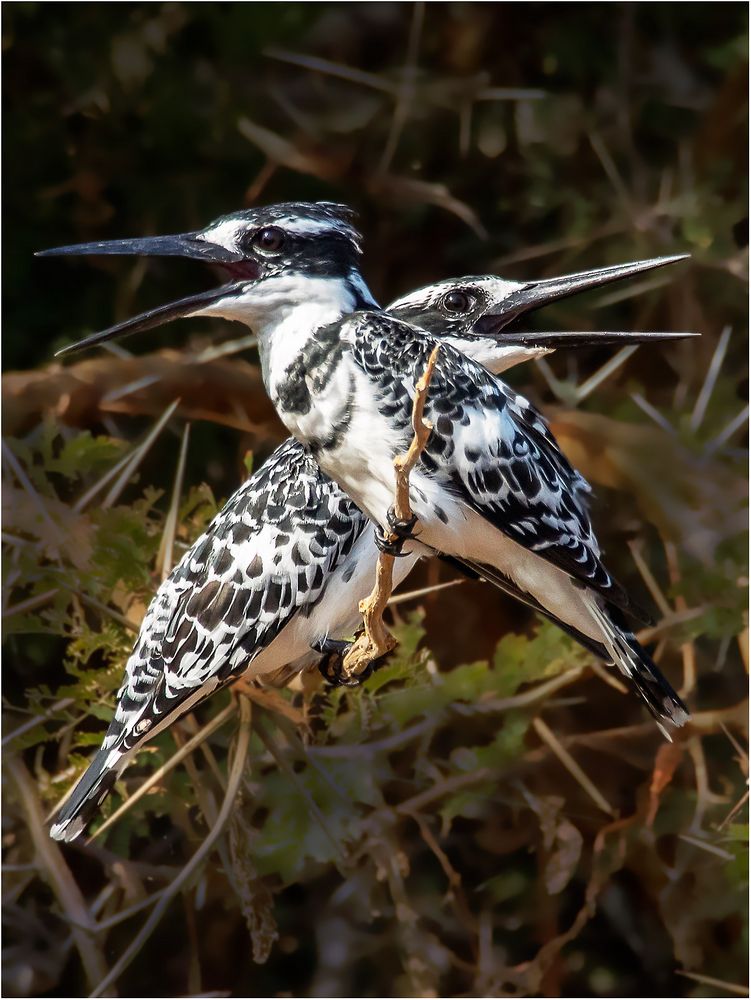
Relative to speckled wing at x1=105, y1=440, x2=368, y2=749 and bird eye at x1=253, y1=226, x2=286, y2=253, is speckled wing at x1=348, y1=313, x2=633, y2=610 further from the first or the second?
speckled wing at x1=105, y1=440, x2=368, y2=749

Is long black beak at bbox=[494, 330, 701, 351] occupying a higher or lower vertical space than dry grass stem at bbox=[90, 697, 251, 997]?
higher

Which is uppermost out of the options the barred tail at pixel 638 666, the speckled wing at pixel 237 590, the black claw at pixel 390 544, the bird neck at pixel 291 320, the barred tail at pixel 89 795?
the bird neck at pixel 291 320

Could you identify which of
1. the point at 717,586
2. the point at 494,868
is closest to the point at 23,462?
the point at 717,586

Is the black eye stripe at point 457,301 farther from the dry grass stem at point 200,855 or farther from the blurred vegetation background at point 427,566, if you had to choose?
the dry grass stem at point 200,855

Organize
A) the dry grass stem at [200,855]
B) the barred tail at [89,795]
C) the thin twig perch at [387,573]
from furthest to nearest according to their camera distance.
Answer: the dry grass stem at [200,855] < the barred tail at [89,795] < the thin twig perch at [387,573]

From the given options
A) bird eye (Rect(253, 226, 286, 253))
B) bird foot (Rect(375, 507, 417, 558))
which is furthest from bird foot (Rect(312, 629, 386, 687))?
bird eye (Rect(253, 226, 286, 253))

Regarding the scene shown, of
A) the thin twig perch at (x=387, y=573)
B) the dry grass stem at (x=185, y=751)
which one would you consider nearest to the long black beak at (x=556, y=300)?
the thin twig perch at (x=387, y=573)

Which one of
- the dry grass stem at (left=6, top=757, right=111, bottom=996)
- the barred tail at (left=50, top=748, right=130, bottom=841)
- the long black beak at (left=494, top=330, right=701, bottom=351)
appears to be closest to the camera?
the long black beak at (left=494, top=330, right=701, bottom=351)

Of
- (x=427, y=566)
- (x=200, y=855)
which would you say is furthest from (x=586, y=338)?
(x=427, y=566)
